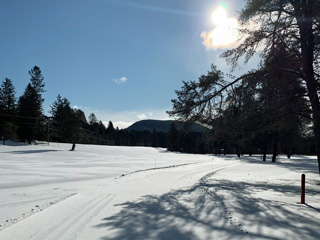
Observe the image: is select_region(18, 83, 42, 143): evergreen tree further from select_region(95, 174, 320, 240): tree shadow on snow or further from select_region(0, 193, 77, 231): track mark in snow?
select_region(95, 174, 320, 240): tree shadow on snow

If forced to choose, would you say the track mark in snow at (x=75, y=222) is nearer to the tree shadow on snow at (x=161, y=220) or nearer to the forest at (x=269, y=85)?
the tree shadow on snow at (x=161, y=220)

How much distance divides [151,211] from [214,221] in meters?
1.66

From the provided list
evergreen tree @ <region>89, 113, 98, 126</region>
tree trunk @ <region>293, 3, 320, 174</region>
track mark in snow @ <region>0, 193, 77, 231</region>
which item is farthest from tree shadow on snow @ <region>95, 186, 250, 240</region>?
evergreen tree @ <region>89, 113, 98, 126</region>

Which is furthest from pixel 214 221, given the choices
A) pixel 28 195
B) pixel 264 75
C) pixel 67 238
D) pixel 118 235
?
pixel 264 75

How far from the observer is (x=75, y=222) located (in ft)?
17.4

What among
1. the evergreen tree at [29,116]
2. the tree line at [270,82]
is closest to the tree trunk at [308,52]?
the tree line at [270,82]

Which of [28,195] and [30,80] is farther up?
[30,80]

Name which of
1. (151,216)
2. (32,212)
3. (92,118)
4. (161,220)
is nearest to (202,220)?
(161,220)

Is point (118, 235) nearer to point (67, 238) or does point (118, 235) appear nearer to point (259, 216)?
point (67, 238)

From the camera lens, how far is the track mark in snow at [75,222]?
4.48 m

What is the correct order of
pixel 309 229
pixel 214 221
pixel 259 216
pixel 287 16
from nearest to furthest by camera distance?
pixel 309 229
pixel 214 221
pixel 259 216
pixel 287 16

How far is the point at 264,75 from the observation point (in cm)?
1155

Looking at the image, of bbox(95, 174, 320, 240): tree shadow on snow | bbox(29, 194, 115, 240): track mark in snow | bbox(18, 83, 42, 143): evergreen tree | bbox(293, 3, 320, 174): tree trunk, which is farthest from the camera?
bbox(18, 83, 42, 143): evergreen tree

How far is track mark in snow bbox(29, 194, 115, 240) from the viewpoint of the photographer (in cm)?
448
